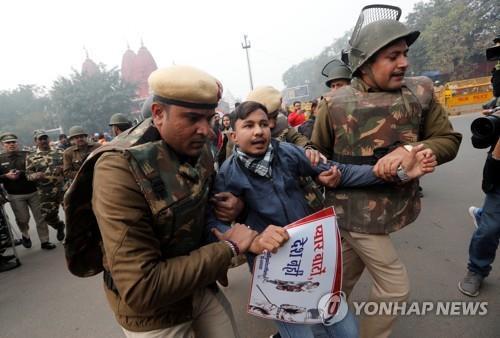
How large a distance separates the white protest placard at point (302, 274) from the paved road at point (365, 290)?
1052 millimetres

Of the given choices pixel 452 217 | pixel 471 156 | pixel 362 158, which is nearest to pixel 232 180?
pixel 362 158

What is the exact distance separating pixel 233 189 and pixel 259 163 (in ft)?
0.59

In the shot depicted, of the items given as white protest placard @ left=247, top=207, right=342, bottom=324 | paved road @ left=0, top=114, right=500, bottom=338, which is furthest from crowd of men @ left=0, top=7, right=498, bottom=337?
paved road @ left=0, top=114, right=500, bottom=338

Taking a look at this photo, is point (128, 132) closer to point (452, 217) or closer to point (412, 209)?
point (412, 209)

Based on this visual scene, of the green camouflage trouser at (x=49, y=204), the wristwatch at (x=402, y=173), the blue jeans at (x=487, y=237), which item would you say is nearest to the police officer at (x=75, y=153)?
the green camouflage trouser at (x=49, y=204)

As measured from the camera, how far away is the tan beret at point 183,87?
1182 millimetres

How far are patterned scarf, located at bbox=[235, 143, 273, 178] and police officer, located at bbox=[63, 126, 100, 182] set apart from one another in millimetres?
4373

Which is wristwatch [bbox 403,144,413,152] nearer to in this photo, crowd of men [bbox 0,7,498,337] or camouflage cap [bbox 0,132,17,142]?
crowd of men [bbox 0,7,498,337]

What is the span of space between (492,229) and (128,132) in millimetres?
2429

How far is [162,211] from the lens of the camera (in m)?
1.13

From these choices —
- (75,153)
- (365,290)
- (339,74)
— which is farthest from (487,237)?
(75,153)

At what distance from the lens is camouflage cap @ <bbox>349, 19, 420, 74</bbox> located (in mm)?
1649

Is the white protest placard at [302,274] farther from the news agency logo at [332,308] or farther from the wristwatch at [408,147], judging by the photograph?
the wristwatch at [408,147]

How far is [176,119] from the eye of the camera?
1235 mm
